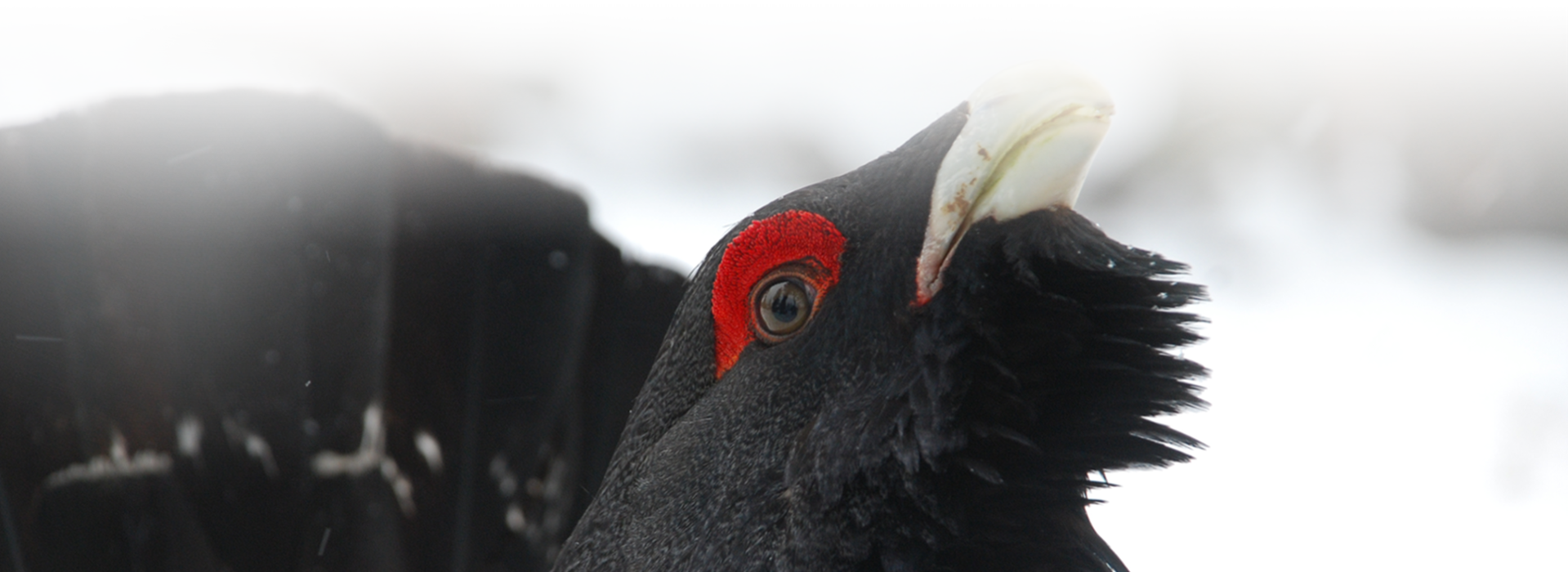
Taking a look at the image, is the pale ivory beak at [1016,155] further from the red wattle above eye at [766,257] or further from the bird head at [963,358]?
the red wattle above eye at [766,257]

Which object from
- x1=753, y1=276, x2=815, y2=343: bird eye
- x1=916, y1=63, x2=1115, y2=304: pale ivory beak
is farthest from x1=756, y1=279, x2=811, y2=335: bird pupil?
x1=916, y1=63, x2=1115, y2=304: pale ivory beak

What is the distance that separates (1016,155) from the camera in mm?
1038

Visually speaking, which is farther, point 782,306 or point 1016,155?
point 782,306

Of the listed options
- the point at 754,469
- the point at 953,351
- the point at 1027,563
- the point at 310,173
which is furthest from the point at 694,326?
the point at 310,173

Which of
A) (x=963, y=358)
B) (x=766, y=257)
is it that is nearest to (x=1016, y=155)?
(x=963, y=358)

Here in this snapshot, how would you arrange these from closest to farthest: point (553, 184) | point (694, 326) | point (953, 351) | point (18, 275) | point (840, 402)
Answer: point (953, 351)
point (840, 402)
point (694, 326)
point (18, 275)
point (553, 184)

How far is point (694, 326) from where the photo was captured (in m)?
1.39

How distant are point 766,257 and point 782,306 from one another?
3.2 inches

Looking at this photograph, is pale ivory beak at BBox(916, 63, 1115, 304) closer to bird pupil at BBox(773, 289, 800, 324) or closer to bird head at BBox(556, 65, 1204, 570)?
bird head at BBox(556, 65, 1204, 570)

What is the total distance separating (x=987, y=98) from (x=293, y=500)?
253 cm

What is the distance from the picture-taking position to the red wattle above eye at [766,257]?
1168 millimetres

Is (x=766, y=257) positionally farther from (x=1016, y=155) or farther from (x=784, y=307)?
(x=1016, y=155)

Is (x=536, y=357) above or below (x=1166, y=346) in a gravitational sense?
below

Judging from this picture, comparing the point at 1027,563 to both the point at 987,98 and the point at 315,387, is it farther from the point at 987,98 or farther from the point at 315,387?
the point at 315,387
